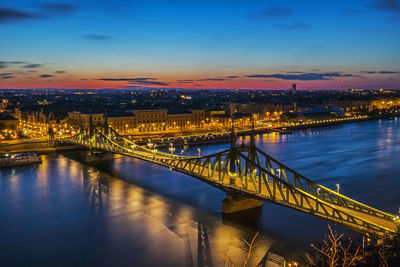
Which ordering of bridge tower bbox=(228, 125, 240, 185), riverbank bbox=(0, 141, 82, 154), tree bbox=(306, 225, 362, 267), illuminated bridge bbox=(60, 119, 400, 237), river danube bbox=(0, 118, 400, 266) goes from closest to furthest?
tree bbox=(306, 225, 362, 267) → illuminated bridge bbox=(60, 119, 400, 237) → river danube bbox=(0, 118, 400, 266) → bridge tower bbox=(228, 125, 240, 185) → riverbank bbox=(0, 141, 82, 154)

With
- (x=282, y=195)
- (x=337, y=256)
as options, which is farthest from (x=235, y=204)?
(x=337, y=256)

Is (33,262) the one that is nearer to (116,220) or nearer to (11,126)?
(116,220)

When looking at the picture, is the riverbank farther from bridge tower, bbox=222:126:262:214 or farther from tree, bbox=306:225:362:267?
tree, bbox=306:225:362:267

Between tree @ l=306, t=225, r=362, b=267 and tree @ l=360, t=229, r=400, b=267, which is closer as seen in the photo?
tree @ l=306, t=225, r=362, b=267

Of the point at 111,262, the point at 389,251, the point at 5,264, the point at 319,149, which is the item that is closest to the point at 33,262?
the point at 5,264

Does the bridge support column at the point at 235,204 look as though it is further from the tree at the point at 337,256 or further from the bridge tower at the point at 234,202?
the tree at the point at 337,256

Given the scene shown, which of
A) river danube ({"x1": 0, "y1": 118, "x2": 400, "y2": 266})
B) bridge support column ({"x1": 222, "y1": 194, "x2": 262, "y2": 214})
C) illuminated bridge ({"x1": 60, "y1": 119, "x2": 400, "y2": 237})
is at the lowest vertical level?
river danube ({"x1": 0, "y1": 118, "x2": 400, "y2": 266})

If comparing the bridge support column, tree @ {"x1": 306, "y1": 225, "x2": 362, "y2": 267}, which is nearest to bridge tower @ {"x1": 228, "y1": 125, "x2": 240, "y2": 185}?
the bridge support column

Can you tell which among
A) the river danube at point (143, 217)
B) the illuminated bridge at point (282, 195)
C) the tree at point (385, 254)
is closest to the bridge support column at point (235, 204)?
the illuminated bridge at point (282, 195)
